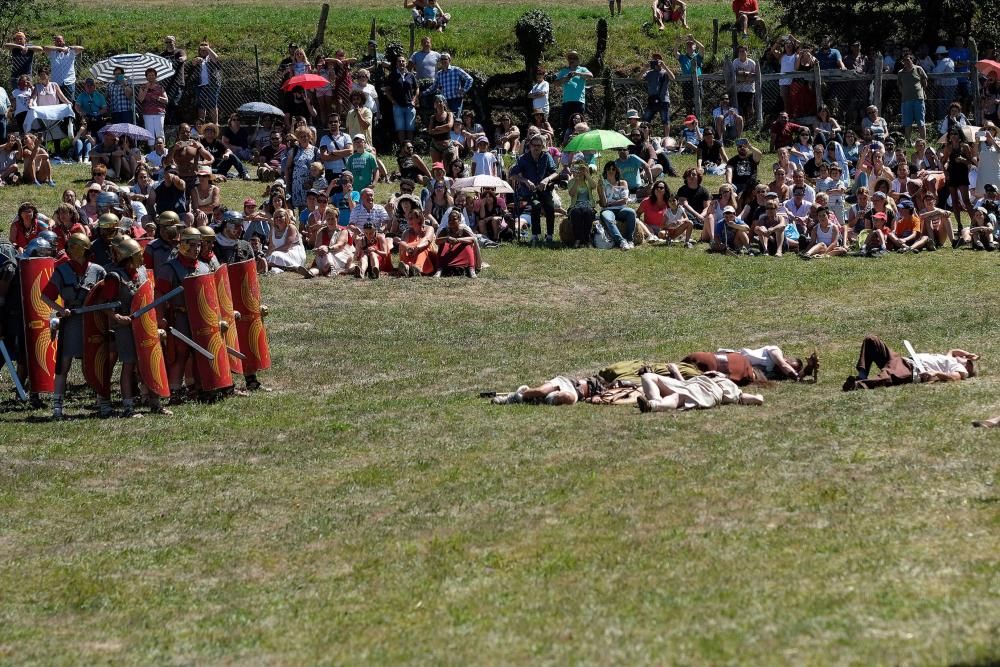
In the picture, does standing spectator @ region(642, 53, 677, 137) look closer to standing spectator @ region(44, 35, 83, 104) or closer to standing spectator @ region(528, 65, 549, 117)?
standing spectator @ region(528, 65, 549, 117)

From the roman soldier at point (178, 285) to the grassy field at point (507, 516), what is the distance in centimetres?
53

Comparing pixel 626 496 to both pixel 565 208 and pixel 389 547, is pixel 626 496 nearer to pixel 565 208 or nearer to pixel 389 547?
pixel 389 547

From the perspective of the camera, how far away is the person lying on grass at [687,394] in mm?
14109

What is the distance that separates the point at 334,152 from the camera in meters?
25.3

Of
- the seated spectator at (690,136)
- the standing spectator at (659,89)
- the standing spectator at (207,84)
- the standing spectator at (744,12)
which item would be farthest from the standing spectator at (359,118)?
the standing spectator at (744,12)

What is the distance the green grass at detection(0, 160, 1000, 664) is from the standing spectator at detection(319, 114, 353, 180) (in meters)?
7.83

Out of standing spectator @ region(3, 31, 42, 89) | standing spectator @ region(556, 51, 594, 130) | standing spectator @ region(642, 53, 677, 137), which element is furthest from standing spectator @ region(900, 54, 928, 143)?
standing spectator @ region(3, 31, 42, 89)

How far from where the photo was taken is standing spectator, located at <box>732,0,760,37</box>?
36.7 meters

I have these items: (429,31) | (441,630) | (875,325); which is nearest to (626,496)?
(441,630)

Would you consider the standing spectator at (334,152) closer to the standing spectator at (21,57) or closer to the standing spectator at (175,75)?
the standing spectator at (175,75)

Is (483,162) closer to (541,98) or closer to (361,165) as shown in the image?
(361,165)

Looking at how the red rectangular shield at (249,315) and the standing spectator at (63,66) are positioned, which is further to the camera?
the standing spectator at (63,66)

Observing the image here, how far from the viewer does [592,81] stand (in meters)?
32.7

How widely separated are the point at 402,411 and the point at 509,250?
8931 mm
